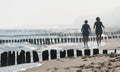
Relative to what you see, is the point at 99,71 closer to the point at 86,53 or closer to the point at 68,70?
the point at 68,70

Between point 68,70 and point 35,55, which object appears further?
point 35,55

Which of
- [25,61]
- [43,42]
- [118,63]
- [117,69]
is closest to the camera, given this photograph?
[117,69]

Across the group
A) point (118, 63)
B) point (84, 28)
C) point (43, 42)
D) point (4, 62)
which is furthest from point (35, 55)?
point (43, 42)

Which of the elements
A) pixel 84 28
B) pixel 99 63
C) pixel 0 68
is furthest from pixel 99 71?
pixel 84 28

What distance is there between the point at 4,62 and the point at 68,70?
549 centimetres

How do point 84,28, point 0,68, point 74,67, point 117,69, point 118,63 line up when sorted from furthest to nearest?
point 84,28 < point 0,68 < point 74,67 < point 118,63 < point 117,69

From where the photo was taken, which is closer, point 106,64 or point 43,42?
point 106,64

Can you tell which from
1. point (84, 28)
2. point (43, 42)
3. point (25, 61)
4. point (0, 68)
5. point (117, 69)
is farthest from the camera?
point (43, 42)

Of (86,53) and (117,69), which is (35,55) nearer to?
(86,53)

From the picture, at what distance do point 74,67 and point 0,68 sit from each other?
185 inches

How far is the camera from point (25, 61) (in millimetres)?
18422

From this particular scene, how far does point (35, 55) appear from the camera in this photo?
18594 millimetres

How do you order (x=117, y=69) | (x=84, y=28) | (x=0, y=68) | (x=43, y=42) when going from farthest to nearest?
(x=43, y=42) < (x=84, y=28) < (x=0, y=68) < (x=117, y=69)

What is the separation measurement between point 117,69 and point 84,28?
16135 mm
